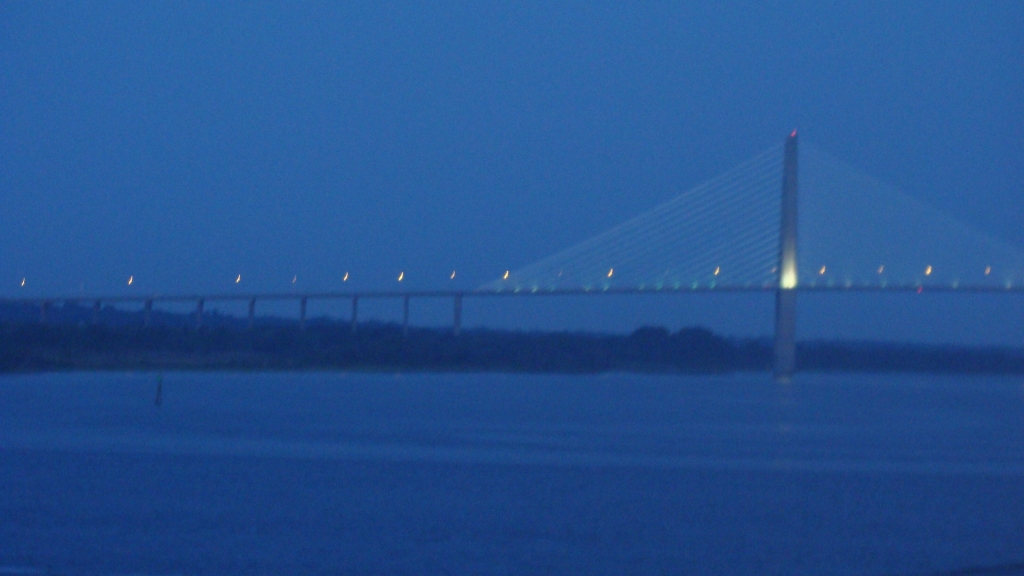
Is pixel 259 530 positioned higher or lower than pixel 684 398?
lower

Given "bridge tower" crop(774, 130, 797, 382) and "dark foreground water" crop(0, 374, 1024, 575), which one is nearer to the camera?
"dark foreground water" crop(0, 374, 1024, 575)

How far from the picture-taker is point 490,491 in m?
7.81

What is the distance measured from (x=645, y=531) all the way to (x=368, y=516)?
157 cm

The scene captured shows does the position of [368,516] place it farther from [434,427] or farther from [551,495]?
[434,427]

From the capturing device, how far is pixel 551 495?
7.72 m

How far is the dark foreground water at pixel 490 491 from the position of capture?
5.61 metres

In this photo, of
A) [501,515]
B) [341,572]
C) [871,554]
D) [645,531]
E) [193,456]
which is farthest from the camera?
[193,456]

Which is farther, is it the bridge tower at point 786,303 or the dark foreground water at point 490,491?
the bridge tower at point 786,303

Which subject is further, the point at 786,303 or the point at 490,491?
the point at 786,303

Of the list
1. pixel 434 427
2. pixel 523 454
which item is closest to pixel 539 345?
pixel 434 427

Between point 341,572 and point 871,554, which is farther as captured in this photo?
point 871,554

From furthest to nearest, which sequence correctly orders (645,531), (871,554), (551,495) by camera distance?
(551,495)
(645,531)
(871,554)

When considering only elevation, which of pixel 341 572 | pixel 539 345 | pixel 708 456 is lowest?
pixel 341 572

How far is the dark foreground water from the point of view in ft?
18.4
